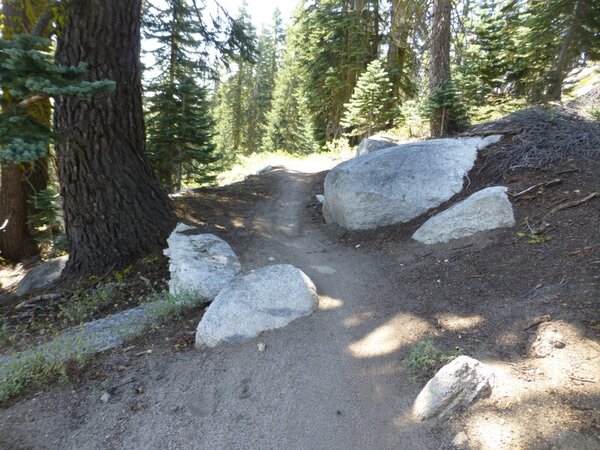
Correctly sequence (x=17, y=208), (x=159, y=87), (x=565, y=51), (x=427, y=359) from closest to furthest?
(x=427, y=359) < (x=565, y=51) < (x=17, y=208) < (x=159, y=87)

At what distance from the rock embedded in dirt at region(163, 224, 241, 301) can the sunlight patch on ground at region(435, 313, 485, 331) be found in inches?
99.4

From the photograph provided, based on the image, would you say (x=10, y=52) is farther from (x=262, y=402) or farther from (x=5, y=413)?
(x=262, y=402)

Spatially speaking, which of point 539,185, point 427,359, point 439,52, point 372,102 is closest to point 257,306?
point 427,359

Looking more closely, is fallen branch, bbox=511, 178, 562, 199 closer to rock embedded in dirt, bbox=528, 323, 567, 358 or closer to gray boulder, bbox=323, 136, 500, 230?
gray boulder, bbox=323, 136, 500, 230

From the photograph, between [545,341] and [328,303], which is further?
[328,303]

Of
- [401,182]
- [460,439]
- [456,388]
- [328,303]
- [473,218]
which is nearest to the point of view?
[460,439]

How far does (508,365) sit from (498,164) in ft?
13.0

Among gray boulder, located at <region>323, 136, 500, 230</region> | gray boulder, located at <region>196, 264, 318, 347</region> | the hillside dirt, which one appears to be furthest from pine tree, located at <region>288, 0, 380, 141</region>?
gray boulder, located at <region>196, 264, 318, 347</region>

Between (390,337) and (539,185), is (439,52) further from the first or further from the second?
(390,337)

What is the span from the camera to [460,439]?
2.23 metres

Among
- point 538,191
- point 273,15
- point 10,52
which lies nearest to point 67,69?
point 10,52

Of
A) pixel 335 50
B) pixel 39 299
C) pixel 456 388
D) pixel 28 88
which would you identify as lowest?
pixel 39 299

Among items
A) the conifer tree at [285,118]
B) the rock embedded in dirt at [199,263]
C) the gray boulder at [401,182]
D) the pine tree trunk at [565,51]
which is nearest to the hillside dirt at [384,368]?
the rock embedded in dirt at [199,263]

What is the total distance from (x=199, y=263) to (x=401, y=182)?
348 centimetres
